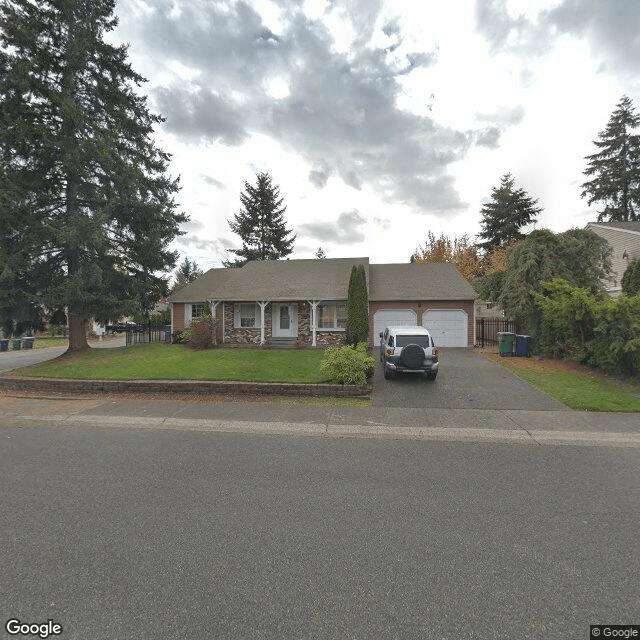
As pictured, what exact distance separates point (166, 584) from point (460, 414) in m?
7.05

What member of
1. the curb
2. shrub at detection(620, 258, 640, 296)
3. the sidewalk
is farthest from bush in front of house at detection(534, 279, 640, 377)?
the curb

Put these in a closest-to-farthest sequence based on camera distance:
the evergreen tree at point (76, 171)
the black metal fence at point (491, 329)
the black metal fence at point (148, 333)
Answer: the evergreen tree at point (76, 171), the black metal fence at point (491, 329), the black metal fence at point (148, 333)

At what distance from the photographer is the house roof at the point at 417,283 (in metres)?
20.0

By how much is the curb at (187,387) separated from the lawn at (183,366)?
51cm

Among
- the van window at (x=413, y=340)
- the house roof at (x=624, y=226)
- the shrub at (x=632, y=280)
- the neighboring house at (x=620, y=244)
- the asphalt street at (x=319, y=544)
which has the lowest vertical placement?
the asphalt street at (x=319, y=544)

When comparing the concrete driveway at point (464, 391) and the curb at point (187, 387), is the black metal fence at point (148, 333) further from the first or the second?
the concrete driveway at point (464, 391)

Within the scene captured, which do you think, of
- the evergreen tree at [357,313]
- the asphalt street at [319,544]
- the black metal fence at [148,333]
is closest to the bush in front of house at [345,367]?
the asphalt street at [319,544]

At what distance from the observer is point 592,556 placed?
123 inches

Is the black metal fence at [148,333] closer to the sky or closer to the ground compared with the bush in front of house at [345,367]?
closer to the sky

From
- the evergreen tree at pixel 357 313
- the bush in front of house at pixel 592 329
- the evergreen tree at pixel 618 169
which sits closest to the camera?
the bush in front of house at pixel 592 329

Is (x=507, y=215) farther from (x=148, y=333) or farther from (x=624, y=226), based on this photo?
(x=148, y=333)

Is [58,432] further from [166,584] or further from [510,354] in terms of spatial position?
[510,354]

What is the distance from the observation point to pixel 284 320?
70.4ft

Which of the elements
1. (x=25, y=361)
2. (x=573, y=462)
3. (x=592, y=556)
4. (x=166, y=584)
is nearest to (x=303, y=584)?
(x=166, y=584)
